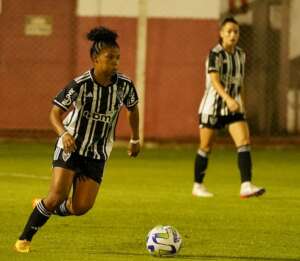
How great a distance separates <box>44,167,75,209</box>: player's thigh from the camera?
8820 mm

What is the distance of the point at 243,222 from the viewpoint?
10.8 m

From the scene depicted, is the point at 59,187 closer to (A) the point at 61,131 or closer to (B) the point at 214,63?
(A) the point at 61,131

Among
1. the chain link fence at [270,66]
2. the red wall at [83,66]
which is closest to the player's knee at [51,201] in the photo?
the red wall at [83,66]

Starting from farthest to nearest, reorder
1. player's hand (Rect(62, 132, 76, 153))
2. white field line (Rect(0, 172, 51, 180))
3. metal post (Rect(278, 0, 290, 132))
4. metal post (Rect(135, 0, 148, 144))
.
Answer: metal post (Rect(278, 0, 290, 132)) → metal post (Rect(135, 0, 148, 144)) → white field line (Rect(0, 172, 51, 180)) → player's hand (Rect(62, 132, 76, 153))

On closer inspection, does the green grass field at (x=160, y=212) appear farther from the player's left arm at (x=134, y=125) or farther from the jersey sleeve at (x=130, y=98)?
the jersey sleeve at (x=130, y=98)

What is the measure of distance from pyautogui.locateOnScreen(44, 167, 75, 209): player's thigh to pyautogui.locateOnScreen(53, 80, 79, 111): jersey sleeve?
1.57 ft

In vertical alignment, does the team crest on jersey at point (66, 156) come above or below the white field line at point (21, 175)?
above

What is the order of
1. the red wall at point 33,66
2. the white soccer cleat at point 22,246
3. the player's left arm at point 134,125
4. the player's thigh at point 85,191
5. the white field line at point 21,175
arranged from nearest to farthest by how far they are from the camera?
the white soccer cleat at point 22,246, the player's thigh at point 85,191, the player's left arm at point 134,125, the white field line at point 21,175, the red wall at point 33,66

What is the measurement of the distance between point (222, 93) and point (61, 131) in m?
3.91

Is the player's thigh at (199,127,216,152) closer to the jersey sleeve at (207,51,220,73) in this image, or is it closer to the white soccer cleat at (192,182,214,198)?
the white soccer cleat at (192,182,214,198)

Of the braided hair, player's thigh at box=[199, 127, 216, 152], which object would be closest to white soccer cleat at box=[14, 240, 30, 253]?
the braided hair

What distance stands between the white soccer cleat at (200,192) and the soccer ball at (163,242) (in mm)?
4234

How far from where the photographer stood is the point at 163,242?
28.4ft

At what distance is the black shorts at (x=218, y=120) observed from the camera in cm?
1290
